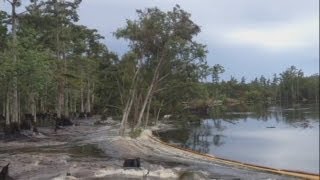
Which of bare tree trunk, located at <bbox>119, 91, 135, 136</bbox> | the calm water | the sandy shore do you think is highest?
bare tree trunk, located at <bbox>119, 91, 135, 136</bbox>

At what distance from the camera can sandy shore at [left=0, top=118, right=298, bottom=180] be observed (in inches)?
728

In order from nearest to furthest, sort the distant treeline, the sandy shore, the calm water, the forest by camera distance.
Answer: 1. the sandy shore
2. the calm water
3. the forest
4. the distant treeline

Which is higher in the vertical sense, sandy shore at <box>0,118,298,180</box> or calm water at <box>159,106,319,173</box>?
sandy shore at <box>0,118,298,180</box>

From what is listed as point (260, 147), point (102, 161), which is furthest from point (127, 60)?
point (102, 161)

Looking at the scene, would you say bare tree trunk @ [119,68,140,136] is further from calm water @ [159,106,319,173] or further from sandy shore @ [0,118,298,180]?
calm water @ [159,106,319,173]

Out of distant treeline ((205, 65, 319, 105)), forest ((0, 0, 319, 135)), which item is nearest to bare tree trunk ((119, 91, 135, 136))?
forest ((0, 0, 319, 135))

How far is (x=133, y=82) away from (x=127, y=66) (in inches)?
69.2

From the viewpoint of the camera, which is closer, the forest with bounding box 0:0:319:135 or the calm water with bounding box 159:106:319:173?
the calm water with bounding box 159:106:319:173

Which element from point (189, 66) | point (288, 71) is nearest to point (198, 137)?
point (189, 66)

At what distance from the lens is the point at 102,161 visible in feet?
73.9

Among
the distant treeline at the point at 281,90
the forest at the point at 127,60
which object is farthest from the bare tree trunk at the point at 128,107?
the distant treeline at the point at 281,90

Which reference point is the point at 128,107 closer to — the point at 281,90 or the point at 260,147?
the point at 260,147

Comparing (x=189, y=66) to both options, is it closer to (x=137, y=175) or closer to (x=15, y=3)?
(x=15, y=3)

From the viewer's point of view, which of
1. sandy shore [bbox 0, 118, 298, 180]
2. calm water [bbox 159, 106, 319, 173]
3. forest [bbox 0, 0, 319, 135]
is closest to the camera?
sandy shore [bbox 0, 118, 298, 180]
